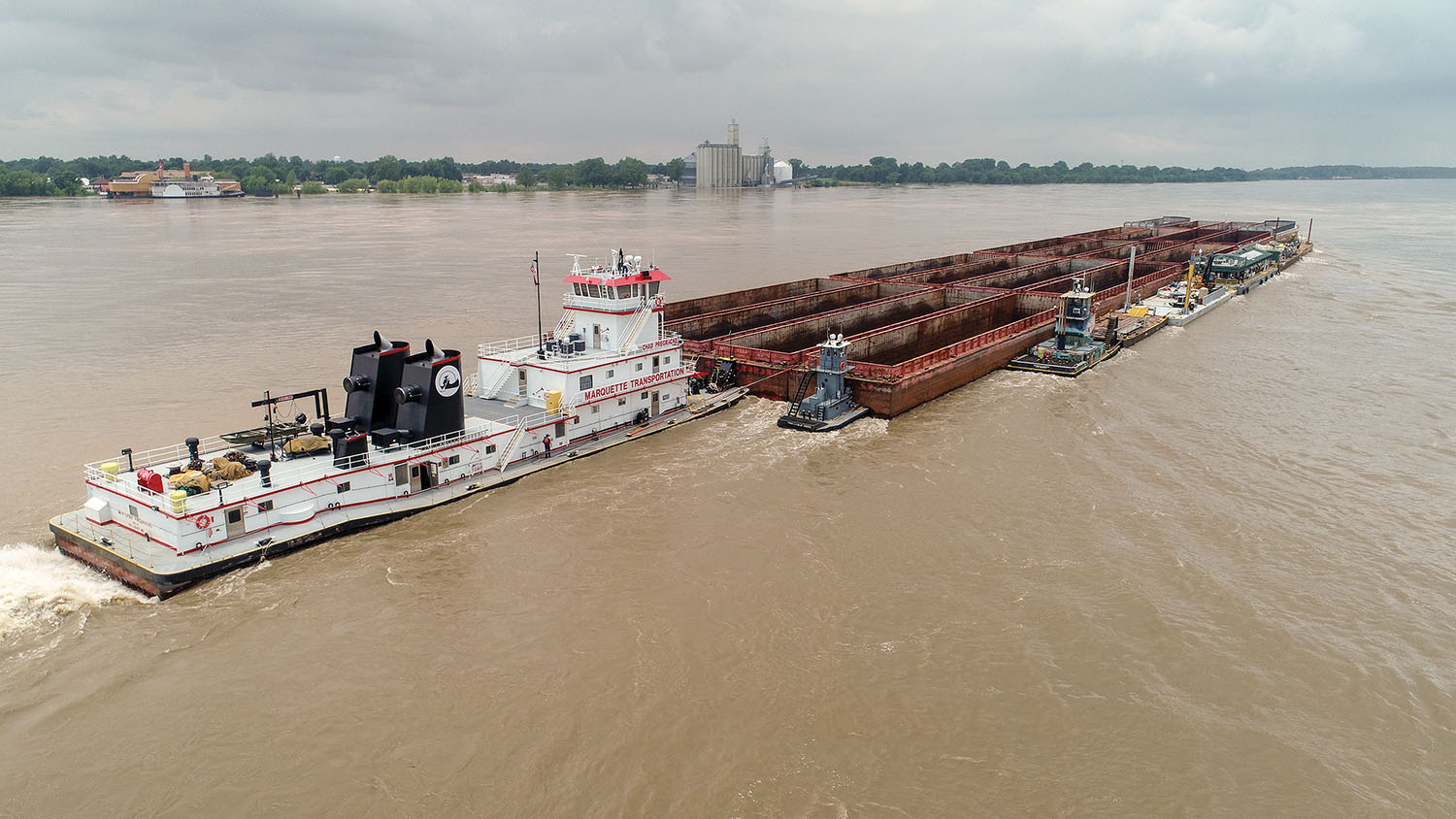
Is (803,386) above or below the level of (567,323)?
below

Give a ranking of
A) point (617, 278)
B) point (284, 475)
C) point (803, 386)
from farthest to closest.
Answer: point (803, 386) → point (617, 278) → point (284, 475)

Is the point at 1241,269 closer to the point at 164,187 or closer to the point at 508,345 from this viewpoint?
the point at 508,345

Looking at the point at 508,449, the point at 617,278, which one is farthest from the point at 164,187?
the point at 508,449

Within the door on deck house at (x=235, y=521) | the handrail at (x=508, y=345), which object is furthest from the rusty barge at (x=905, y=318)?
the door on deck house at (x=235, y=521)

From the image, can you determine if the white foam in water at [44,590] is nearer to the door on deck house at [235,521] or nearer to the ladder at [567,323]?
the door on deck house at [235,521]

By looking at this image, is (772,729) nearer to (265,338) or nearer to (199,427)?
(199,427)

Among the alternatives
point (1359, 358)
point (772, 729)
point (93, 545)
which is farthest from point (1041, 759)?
point (1359, 358)
